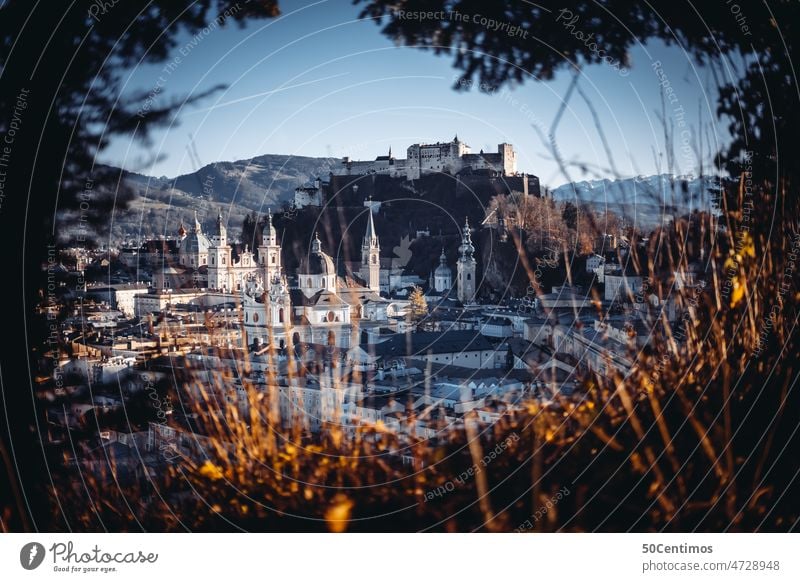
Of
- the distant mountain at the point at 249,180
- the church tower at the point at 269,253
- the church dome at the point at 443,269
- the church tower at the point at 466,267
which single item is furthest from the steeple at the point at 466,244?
the distant mountain at the point at 249,180

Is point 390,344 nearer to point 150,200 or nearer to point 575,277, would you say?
point 575,277

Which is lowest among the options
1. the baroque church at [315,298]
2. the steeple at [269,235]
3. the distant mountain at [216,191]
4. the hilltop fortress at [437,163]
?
the baroque church at [315,298]

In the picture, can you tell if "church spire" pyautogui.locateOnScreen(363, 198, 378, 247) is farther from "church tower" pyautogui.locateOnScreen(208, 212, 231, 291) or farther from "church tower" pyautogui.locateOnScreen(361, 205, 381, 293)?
"church tower" pyautogui.locateOnScreen(208, 212, 231, 291)

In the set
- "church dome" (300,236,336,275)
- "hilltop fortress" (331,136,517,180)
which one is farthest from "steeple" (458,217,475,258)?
"church dome" (300,236,336,275)

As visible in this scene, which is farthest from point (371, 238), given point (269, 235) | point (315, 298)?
point (269, 235)

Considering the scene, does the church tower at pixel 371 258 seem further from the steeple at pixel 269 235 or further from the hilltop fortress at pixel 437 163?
the steeple at pixel 269 235
